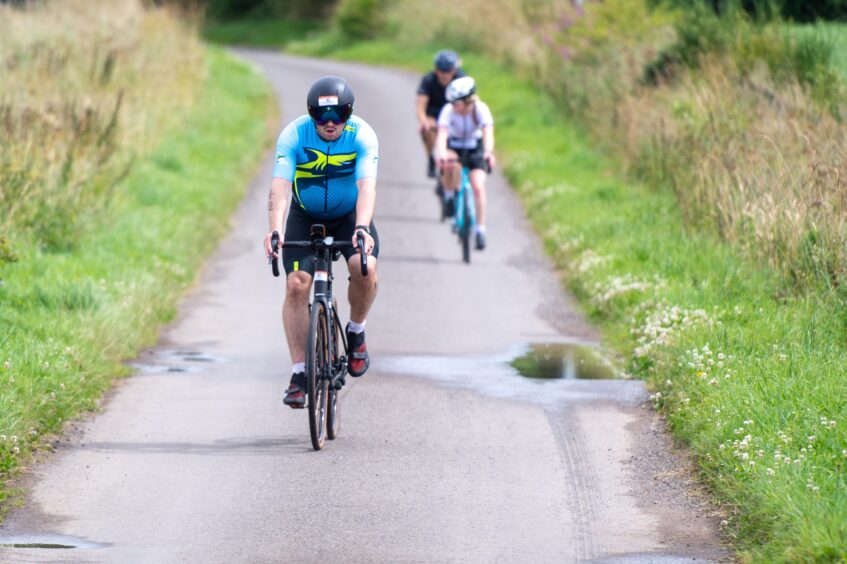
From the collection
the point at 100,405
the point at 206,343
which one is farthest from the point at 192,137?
the point at 100,405

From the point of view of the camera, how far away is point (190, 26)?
97.7 ft

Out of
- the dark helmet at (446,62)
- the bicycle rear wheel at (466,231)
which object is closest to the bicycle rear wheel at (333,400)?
the bicycle rear wheel at (466,231)

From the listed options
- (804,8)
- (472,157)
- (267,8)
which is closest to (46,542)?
(472,157)

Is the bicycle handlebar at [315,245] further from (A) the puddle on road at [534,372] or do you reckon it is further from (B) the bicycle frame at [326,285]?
(A) the puddle on road at [534,372]

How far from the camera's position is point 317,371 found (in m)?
8.35

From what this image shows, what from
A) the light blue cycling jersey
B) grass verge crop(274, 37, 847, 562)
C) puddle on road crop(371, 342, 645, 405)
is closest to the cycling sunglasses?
the light blue cycling jersey

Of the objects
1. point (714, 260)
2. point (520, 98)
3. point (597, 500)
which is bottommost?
point (597, 500)

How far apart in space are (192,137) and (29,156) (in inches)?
324

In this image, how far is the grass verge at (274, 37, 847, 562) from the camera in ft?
21.3

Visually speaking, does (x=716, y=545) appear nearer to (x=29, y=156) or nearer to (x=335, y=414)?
(x=335, y=414)

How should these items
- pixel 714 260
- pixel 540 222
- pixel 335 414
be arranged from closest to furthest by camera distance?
pixel 335 414
pixel 714 260
pixel 540 222

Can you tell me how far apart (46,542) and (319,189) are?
2877 mm

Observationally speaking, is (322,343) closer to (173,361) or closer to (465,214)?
(173,361)

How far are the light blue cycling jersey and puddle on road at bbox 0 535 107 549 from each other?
265cm
